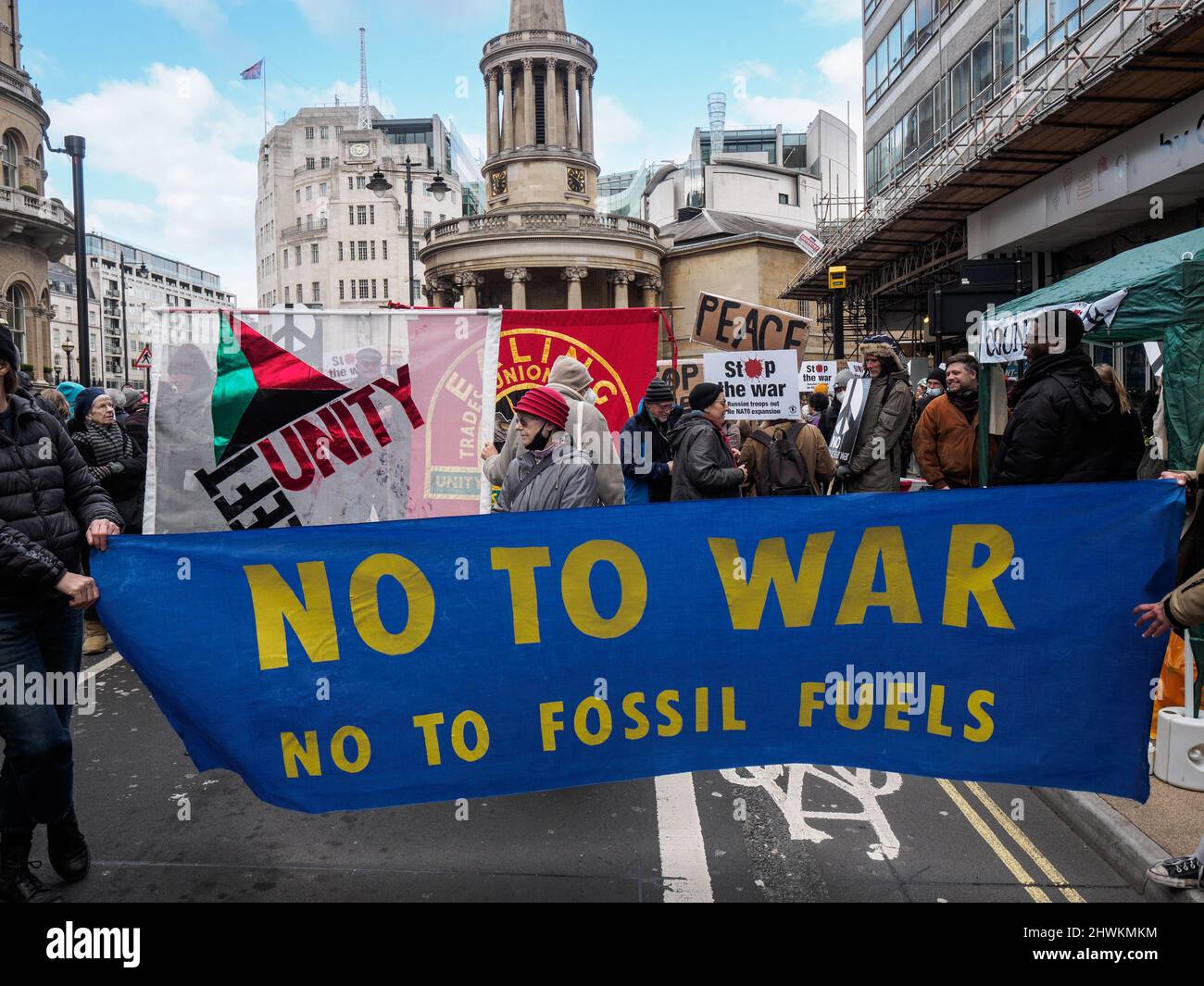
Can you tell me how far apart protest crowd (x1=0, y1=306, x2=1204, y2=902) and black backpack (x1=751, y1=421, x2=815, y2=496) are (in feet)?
0.05

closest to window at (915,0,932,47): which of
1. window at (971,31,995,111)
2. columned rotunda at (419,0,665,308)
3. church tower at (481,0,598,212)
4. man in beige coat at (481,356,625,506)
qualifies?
window at (971,31,995,111)

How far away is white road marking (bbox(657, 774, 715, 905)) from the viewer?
3771 mm

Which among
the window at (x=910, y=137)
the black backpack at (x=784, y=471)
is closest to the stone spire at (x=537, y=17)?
the window at (x=910, y=137)

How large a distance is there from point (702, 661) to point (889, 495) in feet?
3.27

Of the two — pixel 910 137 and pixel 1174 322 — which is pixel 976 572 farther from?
pixel 910 137

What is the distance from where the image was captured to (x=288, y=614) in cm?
366

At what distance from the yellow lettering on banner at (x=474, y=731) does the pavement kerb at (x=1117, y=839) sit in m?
2.43

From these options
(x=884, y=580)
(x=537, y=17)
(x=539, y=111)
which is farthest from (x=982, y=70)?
(x=537, y=17)

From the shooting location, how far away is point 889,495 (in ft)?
12.3

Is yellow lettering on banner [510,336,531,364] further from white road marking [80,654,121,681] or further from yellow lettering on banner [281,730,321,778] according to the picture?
yellow lettering on banner [281,730,321,778]

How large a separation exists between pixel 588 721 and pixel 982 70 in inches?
878

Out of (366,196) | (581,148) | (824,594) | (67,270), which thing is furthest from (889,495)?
(67,270)

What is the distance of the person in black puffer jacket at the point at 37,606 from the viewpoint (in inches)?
141
